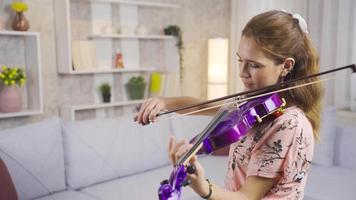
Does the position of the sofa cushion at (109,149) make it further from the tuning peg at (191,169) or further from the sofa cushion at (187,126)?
the tuning peg at (191,169)

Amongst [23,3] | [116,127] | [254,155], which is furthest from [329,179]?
[23,3]

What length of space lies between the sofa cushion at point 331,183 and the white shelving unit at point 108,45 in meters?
1.63

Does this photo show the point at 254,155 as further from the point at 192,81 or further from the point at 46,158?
the point at 192,81

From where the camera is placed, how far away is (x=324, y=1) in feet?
10.1

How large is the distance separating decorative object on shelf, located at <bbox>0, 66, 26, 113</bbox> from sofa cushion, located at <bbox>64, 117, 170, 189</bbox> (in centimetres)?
57

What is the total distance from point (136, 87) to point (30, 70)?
0.91 metres

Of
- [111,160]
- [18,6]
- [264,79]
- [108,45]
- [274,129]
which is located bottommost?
[111,160]

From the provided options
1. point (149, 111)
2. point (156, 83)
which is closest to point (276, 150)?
point (149, 111)

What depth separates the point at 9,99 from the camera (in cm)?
250

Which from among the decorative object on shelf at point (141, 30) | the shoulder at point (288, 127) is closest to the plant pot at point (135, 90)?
the decorative object on shelf at point (141, 30)

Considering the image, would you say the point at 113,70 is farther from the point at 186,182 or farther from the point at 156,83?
the point at 186,182

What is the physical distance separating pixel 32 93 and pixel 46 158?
816 millimetres

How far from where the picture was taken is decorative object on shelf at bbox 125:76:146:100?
3227 millimetres

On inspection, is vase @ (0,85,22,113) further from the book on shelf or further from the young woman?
the young woman
